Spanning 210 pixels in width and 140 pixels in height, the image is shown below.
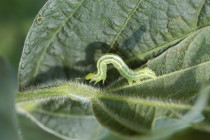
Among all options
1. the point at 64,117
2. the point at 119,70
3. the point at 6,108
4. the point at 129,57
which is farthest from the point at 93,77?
the point at 64,117

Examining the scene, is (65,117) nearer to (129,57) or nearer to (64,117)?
(64,117)

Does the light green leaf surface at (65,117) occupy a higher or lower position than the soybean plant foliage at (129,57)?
lower

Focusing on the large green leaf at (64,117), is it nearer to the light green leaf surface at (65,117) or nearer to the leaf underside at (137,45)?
the light green leaf surface at (65,117)

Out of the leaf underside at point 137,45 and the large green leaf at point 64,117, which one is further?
the large green leaf at point 64,117

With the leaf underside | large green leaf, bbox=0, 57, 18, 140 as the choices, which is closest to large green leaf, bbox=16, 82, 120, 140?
large green leaf, bbox=0, 57, 18, 140

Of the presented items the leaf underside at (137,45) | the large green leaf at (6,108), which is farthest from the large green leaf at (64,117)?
the leaf underside at (137,45)
